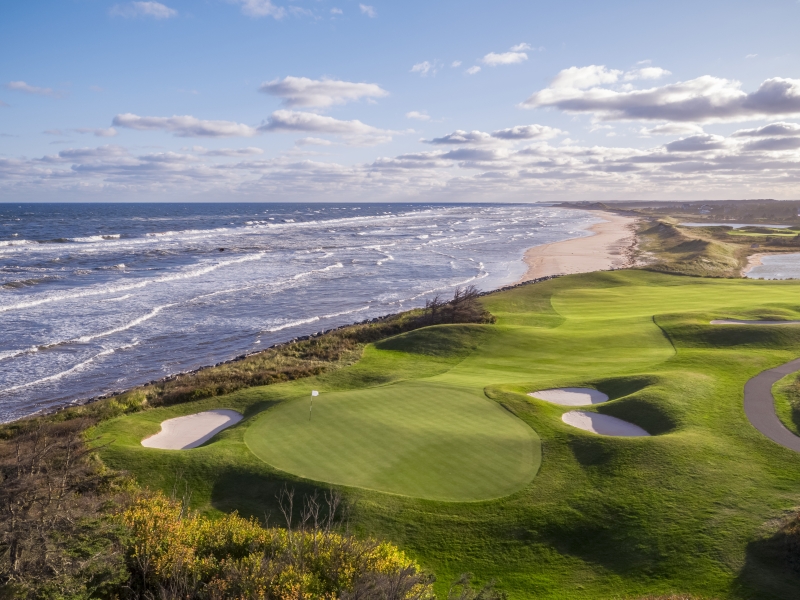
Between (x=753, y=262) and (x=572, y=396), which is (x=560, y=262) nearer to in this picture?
(x=753, y=262)

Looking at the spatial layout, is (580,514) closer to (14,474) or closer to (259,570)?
(259,570)

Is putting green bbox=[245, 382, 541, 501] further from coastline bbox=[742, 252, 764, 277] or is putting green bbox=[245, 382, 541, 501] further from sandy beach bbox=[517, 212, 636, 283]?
coastline bbox=[742, 252, 764, 277]

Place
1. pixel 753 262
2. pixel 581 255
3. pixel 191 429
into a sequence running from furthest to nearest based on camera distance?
pixel 581 255
pixel 753 262
pixel 191 429

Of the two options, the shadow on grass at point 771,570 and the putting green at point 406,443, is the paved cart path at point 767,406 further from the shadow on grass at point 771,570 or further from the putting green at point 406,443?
the putting green at point 406,443

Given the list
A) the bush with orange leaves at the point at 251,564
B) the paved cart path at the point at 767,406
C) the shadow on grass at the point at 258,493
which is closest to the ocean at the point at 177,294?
the shadow on grass at the point at 258,493

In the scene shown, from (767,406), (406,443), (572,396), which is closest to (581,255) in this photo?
(572,396)

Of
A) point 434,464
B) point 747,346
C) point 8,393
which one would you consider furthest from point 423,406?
point 8,393
